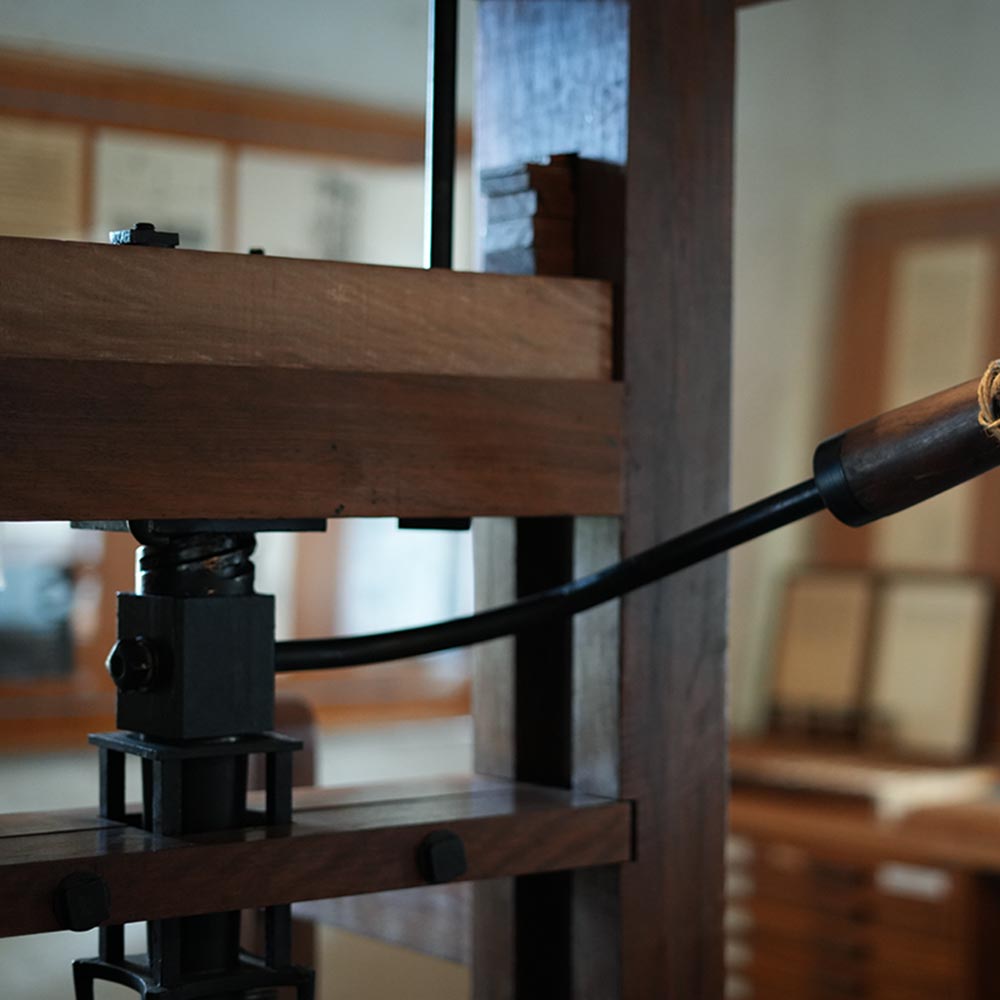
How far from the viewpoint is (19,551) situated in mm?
2914

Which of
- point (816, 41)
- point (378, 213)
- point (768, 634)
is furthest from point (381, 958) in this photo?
point (816, 41)

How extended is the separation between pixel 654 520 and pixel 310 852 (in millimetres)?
316

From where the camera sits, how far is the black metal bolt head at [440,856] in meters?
0.90

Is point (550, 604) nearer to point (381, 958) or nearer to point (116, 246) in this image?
point (116, 246)

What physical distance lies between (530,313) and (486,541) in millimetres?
216

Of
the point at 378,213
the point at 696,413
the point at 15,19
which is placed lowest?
the point at 696,413

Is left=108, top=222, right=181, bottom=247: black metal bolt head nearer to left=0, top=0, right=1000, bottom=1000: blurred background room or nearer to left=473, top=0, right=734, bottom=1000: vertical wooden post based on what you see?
left=473, top=0, right=734, bottom=1000: vertical wooden post

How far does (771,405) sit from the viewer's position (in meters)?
3.90

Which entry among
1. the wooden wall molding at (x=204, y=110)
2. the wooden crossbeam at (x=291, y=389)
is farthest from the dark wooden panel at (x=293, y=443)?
the wooden wall molding at (x=204, y=110)

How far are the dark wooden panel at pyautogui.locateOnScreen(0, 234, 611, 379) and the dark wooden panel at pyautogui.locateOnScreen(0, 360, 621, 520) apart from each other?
18mm

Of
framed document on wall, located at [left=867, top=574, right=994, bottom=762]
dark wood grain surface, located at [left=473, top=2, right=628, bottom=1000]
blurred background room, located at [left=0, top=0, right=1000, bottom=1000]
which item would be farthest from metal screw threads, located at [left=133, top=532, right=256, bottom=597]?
framed document on wall, located at [left=867, top=574, right=994, bottom=762]

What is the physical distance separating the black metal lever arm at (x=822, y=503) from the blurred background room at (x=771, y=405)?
1.27 m

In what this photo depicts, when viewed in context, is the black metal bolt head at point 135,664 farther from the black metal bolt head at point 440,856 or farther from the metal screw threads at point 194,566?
the black metal bolt head at point 440,856

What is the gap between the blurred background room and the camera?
2881 mm
